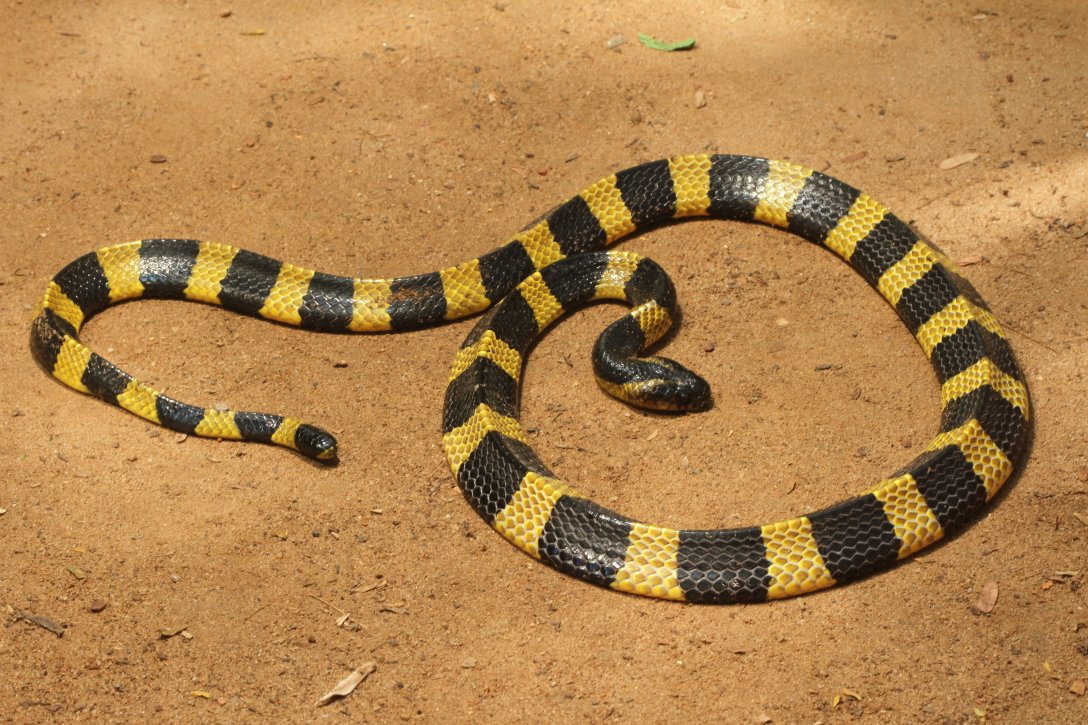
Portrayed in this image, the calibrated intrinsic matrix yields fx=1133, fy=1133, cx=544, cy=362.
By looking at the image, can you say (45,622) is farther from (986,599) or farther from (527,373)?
(986,599)

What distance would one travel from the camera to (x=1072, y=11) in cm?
1070

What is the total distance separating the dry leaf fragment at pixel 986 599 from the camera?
20.8ft

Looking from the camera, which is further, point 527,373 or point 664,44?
point 664,44

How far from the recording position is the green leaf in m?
10.7

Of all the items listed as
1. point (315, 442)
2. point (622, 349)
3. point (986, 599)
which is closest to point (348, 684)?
point (315, 442)

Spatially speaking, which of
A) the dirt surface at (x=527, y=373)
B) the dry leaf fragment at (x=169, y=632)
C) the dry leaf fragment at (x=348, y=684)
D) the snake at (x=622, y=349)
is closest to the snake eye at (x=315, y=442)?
the snake at (x=622, y=349)

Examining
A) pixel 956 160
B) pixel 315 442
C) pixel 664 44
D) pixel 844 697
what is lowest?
pixel 844 697

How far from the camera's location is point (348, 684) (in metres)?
6.15

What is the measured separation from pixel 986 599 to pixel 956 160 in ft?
14.5

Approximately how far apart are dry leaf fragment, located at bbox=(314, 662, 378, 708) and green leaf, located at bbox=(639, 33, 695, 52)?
679cm

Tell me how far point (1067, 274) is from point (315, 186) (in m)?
6.05

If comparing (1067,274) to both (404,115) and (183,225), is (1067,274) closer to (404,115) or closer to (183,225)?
(404,115)

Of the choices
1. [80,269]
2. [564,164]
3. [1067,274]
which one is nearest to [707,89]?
[564,164]

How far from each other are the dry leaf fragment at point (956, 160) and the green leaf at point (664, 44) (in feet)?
8.77
